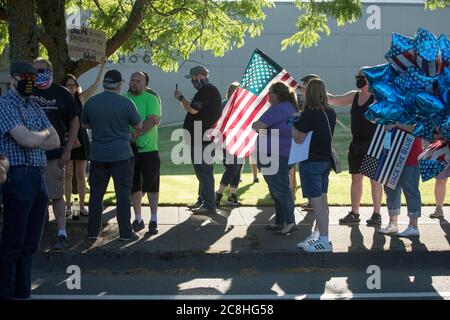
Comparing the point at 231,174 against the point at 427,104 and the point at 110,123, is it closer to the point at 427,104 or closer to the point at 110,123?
the point at 110,123

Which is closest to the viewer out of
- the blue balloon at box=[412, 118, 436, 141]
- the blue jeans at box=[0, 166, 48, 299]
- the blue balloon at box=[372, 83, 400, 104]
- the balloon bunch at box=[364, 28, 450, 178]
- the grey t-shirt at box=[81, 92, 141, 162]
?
the balloon bunch at box=[364, 28, 450, 178]

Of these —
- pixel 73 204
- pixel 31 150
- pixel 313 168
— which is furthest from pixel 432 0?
pixel 31 150

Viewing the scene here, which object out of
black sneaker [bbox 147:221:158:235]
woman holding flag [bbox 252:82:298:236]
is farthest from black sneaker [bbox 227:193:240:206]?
black sneaker [bbox 147:221:158:235]

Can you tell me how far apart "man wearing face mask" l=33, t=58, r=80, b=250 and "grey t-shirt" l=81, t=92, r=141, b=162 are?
0.24m

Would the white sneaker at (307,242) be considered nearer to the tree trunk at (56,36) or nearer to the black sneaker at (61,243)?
the black sneaker at (61,243)

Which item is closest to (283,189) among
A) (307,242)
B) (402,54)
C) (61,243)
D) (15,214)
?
(307,242)

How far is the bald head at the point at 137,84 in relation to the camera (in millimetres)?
8477

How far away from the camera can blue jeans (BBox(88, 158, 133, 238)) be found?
785 cm

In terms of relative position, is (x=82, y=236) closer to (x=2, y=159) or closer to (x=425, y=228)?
(x=2, y=159)

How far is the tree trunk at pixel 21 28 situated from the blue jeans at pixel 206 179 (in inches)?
95.7

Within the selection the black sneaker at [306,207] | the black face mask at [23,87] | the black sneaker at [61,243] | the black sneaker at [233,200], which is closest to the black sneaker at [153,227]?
the black sneaker at [61,243]

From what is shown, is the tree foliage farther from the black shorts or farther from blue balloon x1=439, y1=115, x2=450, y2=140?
blue balloon x1=439, y1=115, x2=450, y2=140

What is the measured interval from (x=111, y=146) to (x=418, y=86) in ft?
12.0
